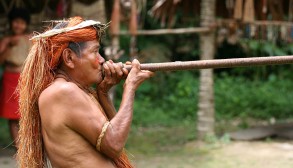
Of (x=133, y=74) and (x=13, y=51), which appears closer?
(x=133, y=74)

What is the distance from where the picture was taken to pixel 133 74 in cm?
268

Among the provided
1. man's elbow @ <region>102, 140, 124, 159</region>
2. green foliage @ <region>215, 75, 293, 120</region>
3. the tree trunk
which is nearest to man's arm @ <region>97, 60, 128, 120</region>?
man's elbow @ <region>102, 140, 124, 159</region>

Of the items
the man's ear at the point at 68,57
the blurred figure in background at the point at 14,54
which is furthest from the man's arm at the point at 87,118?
the blurred figure in background at the point at 14,54

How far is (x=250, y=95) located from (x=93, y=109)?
8231 millimetres

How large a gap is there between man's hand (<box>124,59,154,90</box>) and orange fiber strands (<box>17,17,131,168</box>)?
0.79ft

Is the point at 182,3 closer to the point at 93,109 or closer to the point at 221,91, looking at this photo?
the point at 221,91

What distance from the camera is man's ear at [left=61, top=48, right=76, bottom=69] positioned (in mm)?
2613

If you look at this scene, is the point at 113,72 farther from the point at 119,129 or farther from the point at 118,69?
the point at 119,129

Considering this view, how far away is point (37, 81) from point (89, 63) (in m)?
0.26

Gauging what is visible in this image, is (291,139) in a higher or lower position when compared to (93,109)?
lower

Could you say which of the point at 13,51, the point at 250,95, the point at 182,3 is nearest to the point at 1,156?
the point at 13,51

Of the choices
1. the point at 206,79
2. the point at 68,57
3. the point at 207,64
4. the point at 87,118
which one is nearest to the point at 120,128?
the point at 87,118

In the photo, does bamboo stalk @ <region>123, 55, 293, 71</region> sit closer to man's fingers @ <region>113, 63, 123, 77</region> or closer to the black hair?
man's fingers @ <region>113, 63, 123, 77</region>

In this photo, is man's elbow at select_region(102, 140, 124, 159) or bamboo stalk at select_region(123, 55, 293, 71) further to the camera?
bamboo stalk at select_region(123, 55, 293, 71)
